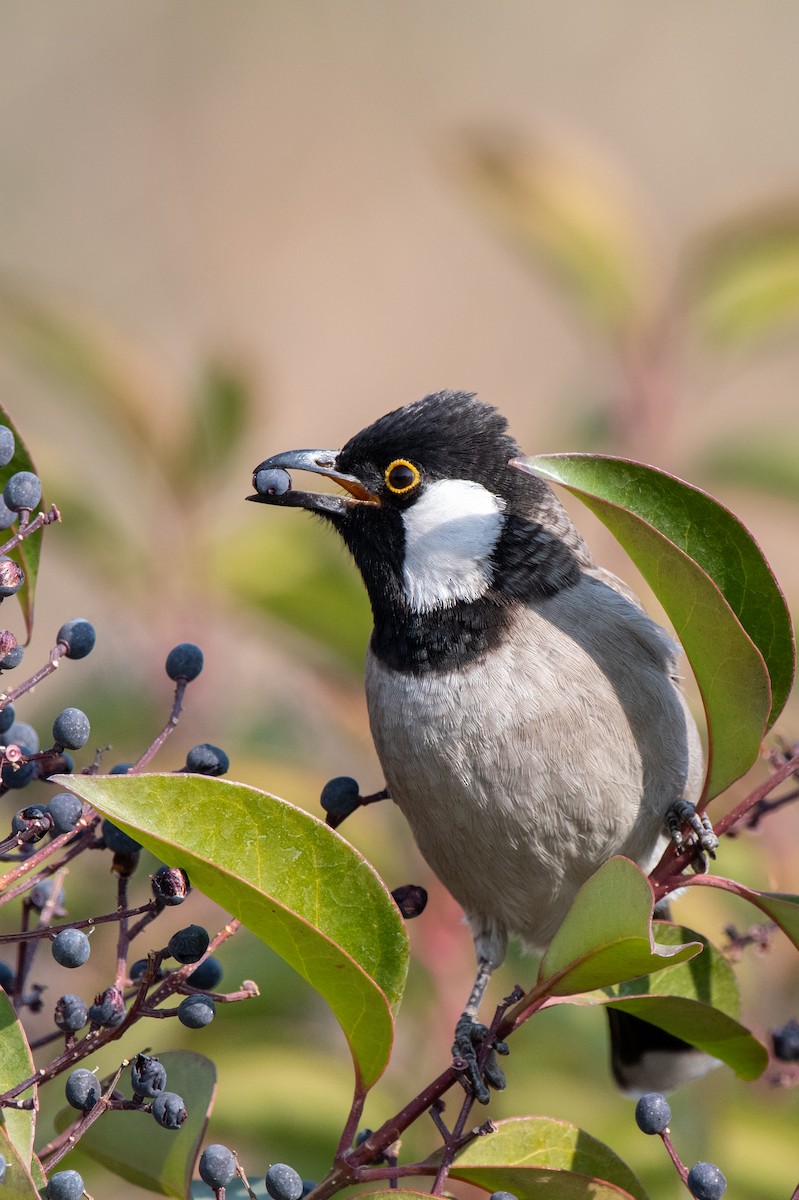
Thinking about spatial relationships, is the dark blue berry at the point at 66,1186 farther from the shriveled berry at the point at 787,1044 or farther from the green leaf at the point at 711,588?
the shriveled berry at the point at 787,1044

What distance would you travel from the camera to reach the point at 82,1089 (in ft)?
5.76

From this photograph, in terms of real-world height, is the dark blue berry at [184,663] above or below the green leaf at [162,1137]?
above

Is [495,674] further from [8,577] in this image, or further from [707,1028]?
[8,577]

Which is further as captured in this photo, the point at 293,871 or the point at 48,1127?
the point at 48,1127

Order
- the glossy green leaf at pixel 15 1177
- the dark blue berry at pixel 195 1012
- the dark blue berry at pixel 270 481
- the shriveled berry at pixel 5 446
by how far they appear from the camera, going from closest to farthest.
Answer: the glossy green leaf at pixel 15 1177
the dark blue berry at pixel 195 1012
the shriveled berry at pixel 5 446
the dark blue berry at pixel 270 481

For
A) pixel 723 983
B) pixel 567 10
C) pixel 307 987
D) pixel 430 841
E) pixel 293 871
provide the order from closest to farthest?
1. pixel 293 871
2. pixel 723 983
3. pixel 430 841
4. pixel 307 987
5. pixel 567 10

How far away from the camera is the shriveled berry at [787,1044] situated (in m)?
2.27

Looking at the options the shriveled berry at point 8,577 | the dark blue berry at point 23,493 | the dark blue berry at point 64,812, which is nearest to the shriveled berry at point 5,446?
the dark blue berry at point 23,493

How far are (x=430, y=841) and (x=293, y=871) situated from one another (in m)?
1.09

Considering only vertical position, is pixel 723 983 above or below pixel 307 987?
above

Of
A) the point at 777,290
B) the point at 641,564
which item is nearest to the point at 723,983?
the point at 641,564

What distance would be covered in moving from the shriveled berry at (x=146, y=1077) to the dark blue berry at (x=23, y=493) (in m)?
0.75

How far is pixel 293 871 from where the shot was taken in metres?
1.72

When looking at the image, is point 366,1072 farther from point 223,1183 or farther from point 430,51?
point 430,51
